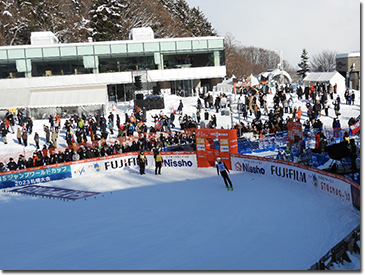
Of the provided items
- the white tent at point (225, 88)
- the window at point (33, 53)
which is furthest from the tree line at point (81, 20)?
the white tent at point (225, 88)

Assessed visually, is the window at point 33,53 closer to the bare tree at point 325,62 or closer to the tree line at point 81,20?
the tree line at point 81,20

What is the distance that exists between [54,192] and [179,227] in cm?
798

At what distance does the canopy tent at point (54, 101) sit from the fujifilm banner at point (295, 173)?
63.0 ft

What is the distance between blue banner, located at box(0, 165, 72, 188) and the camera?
2005cm

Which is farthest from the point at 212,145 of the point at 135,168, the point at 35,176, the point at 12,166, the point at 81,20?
the point at 81,20

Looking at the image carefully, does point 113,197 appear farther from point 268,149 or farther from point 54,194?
point 268,149

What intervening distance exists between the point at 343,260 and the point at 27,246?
828 cm

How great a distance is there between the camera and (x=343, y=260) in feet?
27.6

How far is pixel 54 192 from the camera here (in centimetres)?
1844

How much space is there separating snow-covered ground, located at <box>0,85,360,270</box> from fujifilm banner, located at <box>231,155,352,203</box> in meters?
0.38

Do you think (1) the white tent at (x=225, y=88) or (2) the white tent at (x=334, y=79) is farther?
(1) the white tent at (x=225, y=88)

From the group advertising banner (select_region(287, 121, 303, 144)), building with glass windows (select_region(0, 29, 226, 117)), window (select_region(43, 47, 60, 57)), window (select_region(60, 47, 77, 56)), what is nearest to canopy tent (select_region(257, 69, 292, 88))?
building with glass windows (select_region(0, 29, 226, 117))

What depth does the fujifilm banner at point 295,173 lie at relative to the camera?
13266 millimetres

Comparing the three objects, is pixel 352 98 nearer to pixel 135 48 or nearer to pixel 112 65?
pixel 135 48
